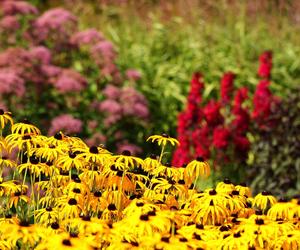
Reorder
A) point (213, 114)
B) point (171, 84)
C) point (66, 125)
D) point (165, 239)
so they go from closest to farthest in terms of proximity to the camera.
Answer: point (165, 239)
point (66, 125)
point (213, 114)
point (171, 84)

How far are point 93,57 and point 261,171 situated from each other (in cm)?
225

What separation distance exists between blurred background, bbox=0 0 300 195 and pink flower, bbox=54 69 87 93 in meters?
0.01

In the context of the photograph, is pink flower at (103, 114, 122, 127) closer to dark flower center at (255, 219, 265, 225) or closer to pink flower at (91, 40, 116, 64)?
pink flower at (91, 40, 116, 64)

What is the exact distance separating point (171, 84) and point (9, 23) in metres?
2.14

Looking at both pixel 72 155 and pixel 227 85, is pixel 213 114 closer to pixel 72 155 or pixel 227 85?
pixel 227 85

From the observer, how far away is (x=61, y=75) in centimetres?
803

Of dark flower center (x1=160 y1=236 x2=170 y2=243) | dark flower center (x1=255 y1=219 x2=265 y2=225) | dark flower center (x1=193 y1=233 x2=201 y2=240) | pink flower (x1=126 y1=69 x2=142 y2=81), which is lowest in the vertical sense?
dark flower center (x1=193 y1=233 x2=201 y2=240)

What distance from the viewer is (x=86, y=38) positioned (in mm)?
8539

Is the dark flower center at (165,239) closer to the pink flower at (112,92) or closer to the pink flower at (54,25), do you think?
the pink flower at (112,92)

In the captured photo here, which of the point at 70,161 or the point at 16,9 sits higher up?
the point at 16,9

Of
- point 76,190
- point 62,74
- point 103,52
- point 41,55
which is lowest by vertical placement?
point 76,190

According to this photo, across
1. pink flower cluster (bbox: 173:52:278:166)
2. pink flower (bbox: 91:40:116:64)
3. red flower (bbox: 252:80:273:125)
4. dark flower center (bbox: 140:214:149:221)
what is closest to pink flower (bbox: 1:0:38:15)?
pink flower (bbox: 91:40:116:64)

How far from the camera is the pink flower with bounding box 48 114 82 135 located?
7582 mm

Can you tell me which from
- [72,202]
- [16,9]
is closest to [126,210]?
[72,202]
